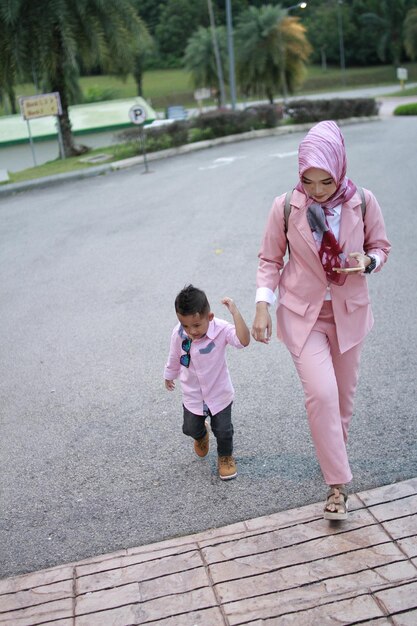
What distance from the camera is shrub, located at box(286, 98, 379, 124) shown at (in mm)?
27359

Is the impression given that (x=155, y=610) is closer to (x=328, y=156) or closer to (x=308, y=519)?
(x=308, y=519)

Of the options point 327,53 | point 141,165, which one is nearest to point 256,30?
point 141,165

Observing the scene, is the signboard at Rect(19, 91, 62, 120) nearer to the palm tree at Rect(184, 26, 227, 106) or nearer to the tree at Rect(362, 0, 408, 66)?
the palm tree at Rect(184, 26, 227, 106)

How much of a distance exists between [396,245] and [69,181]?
10.6 meters

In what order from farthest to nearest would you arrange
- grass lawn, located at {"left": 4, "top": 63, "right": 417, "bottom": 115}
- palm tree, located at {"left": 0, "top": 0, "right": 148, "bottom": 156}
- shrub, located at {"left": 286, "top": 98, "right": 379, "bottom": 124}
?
grass lawn, located at {"left": 4, "top": 63, "right": 417, "bottom": 115} → shrub, located at {"left": 286, "top": 98, "right": 379, "bottom": 124} → palm tree, located at {"left": 0, "top": 0, "right": 148, "bottom": 156}

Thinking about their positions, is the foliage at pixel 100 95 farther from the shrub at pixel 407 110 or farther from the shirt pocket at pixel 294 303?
the shirt pocket at pixel 294 303

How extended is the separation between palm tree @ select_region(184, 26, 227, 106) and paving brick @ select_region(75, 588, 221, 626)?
50.4m

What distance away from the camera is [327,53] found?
98812 millimetres

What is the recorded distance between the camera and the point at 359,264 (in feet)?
12.3

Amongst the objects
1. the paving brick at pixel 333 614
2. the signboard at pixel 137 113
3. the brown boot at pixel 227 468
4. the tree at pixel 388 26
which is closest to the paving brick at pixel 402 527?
the paving brick at pixel 333 614

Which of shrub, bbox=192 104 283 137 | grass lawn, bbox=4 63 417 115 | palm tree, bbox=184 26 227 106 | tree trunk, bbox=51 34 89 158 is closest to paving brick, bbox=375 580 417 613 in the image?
tree trunk, bbox=51 34 89 158

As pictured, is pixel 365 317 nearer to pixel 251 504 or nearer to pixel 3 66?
pixel 251 504

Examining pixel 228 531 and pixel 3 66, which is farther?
pixel 3 66

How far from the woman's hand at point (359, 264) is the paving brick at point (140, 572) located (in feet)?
4.73
